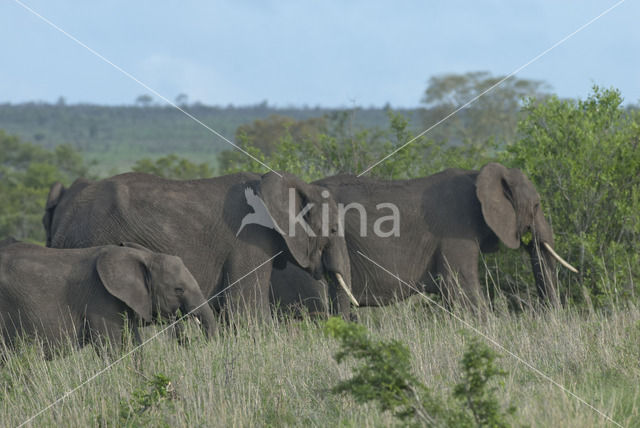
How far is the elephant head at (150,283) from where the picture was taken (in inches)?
321

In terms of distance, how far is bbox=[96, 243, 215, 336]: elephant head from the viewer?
8156 mm

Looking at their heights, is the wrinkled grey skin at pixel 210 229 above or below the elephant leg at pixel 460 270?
above

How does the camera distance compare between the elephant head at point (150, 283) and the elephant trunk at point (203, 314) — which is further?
the elephant trunk at point (203, 314)

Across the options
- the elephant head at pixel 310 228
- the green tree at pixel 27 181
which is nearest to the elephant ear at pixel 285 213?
the elephant head at pixel 310 228

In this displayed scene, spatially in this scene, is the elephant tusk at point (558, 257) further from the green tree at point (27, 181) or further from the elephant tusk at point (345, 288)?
the green tree at point (27, 181)

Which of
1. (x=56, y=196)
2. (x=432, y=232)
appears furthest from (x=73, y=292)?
(x=432, y=232)

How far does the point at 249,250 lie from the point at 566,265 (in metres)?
3.48

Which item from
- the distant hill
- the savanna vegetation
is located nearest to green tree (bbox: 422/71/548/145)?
the distant hill

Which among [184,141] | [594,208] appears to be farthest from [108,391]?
[184,141]

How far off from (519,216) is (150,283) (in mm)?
4229

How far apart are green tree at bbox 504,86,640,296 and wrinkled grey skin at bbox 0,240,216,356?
5.03 m

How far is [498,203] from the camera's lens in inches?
402

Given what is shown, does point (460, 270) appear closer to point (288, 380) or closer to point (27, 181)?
point (288, 380)

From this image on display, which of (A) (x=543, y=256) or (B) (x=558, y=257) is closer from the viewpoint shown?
(B) (x=558, y=257)
